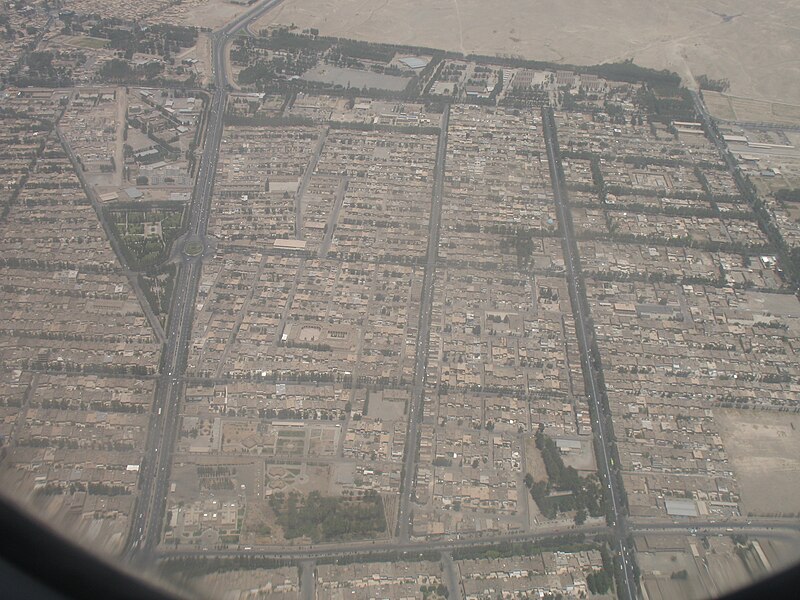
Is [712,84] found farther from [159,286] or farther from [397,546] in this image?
[397,546]

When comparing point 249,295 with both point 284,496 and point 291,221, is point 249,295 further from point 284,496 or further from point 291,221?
point 284,496

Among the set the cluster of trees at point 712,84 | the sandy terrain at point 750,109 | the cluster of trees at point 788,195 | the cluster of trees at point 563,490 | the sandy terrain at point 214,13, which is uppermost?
the sandy terrain at point 214,13

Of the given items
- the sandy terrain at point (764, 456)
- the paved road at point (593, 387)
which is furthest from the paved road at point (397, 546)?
the sandy terrain at point (764, 456)

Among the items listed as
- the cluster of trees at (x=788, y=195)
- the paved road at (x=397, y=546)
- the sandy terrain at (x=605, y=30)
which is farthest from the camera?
the sandy terrain at (x=605, y=30)

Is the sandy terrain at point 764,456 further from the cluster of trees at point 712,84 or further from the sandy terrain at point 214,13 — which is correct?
the sandy terrain at point 214,13

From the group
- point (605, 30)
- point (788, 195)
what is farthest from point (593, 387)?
point (605, 30)

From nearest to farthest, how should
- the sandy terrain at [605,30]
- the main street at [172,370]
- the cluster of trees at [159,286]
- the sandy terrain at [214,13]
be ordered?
the main street at [172,370] < the cluster of trees at [159,286] < the sandy terrain at [605,30] < the sandy terrain at [214,13]

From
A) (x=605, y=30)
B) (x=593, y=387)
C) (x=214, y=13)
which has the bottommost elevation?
(x=593, y=387)
